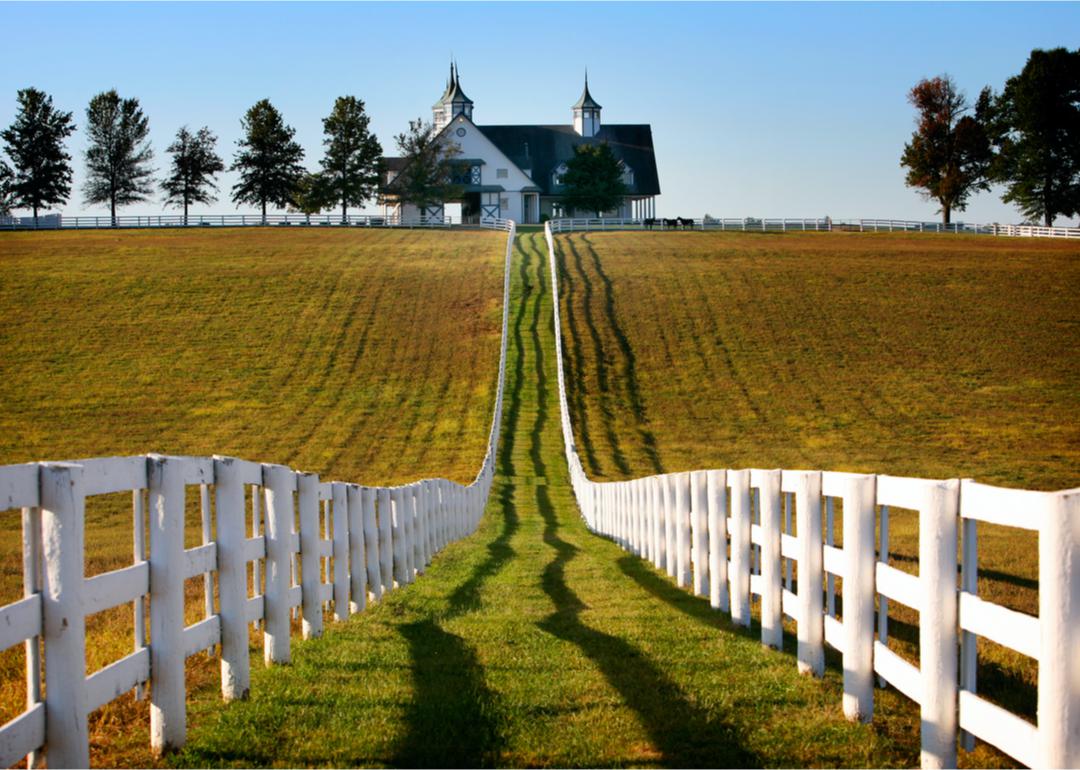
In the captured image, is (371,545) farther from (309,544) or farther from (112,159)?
(112,159)

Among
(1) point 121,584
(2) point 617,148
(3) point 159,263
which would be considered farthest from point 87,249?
(1) point 121,584

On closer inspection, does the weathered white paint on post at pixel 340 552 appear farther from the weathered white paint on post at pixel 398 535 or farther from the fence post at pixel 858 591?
the fence post at pixel 858 591

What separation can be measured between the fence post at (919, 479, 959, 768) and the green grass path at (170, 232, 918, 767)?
307 millimetres

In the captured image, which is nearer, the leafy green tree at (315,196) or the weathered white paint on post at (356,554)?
the weathered white paint on post at (356,554)

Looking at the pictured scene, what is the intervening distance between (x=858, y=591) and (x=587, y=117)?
11611 cm

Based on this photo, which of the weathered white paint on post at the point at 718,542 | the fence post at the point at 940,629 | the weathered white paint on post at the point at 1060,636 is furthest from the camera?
the weathered white paint on post at the point at 718,542

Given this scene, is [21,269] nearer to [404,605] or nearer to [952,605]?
[404,605]

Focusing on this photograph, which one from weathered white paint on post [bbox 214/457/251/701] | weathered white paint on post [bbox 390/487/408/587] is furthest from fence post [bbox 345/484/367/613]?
weathered white paint on post [bbox 214/457/251/701]

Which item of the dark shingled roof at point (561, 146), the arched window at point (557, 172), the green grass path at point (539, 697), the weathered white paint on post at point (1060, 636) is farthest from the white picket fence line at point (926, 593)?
the dark shingled roof at point (561, 146)

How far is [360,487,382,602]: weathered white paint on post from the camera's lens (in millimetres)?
11195

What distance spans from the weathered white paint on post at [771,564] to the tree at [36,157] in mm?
113051

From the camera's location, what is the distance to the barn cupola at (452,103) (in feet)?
401

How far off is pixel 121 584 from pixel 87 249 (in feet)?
230

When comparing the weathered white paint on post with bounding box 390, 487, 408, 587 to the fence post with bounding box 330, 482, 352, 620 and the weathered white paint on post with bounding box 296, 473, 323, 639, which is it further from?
the weathered white paint on post with bounding box 296, 473, 323, 639
